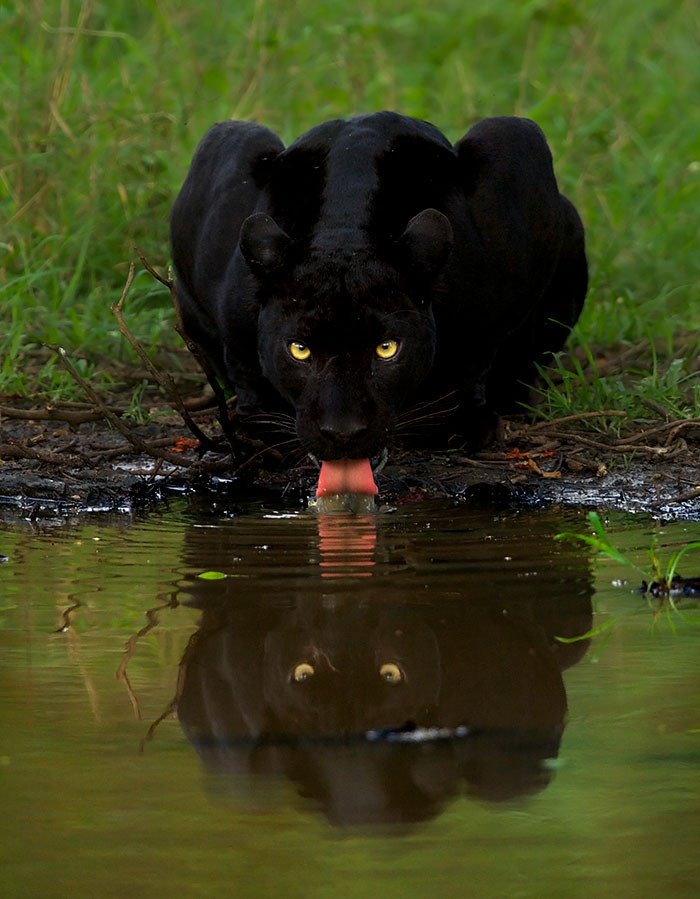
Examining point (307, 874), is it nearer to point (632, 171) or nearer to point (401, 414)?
point (401, 414)

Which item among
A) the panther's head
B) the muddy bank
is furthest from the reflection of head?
the muddy bank

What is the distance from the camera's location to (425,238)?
4.60 meters

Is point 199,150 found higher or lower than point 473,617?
higher

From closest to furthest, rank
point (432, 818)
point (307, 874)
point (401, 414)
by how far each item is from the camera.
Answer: point (307, 874) → point (432, 818) → point (401, 414)

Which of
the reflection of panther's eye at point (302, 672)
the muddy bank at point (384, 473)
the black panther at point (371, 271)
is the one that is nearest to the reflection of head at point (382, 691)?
the reflection of panther's eye at point (302, 672)

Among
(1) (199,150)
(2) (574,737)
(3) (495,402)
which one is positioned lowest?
(3) (495,402)

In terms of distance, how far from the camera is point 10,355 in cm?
605

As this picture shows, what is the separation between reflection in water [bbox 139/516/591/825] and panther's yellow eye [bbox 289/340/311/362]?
69cm

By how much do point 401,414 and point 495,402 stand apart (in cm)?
122

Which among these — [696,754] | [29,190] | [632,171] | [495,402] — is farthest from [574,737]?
[632,171]

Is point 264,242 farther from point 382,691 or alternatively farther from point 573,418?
point 382,691

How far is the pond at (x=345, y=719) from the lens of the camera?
7.12ft

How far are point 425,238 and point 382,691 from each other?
1.98 metres

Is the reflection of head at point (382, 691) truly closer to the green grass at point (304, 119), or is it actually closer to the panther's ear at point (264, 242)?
the panther's ear at point (264, 242)
